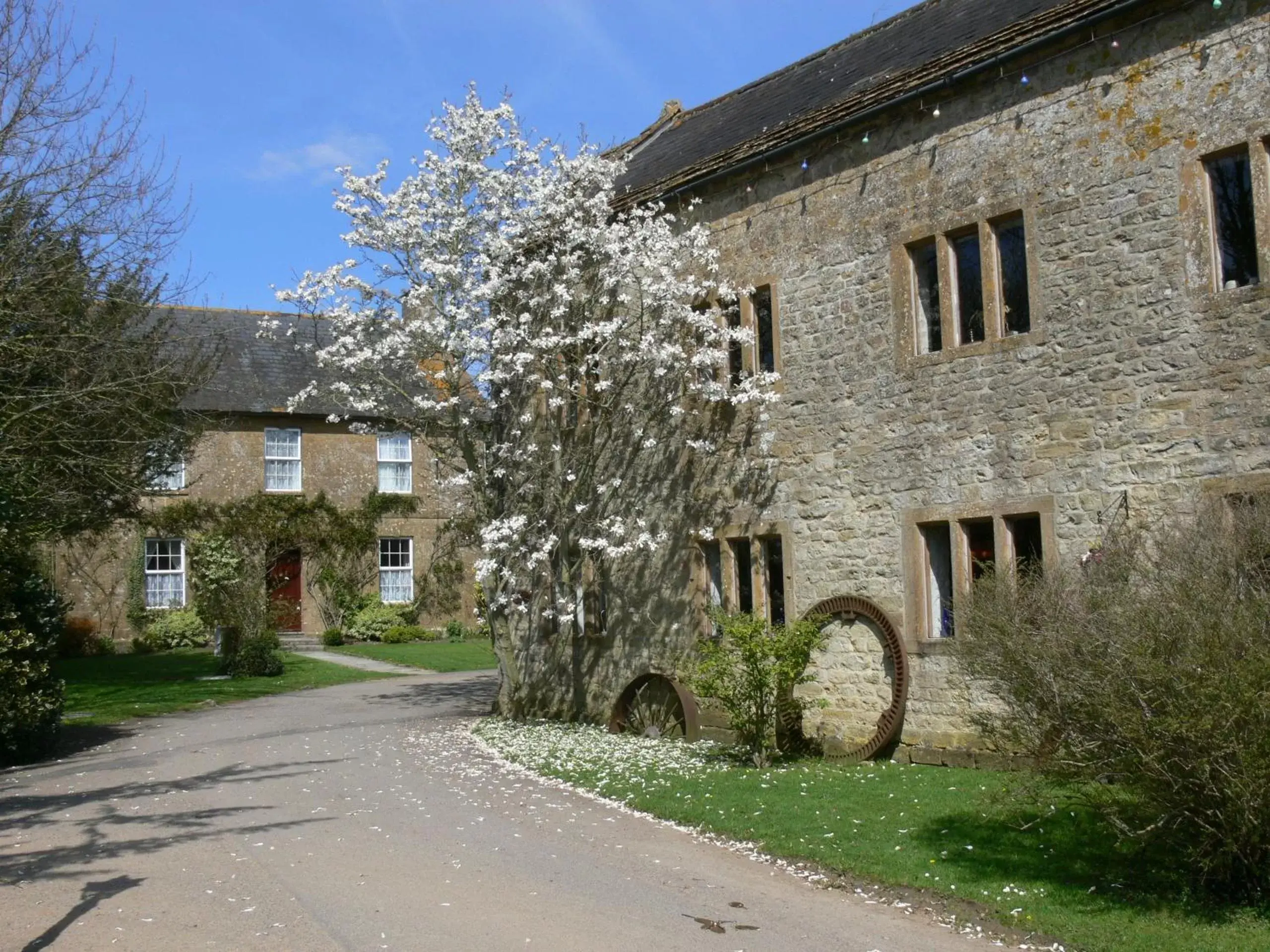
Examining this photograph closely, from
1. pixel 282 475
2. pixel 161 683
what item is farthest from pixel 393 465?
pixel 161 683

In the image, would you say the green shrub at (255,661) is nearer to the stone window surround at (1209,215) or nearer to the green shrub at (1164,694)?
the green shrub at (1164,694)

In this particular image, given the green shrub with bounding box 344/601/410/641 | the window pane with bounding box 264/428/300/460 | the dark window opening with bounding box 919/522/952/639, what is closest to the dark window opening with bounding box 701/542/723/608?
the dark window opening with bounding box 919/522/952/639

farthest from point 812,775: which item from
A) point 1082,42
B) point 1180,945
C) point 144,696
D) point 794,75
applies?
point 144,696

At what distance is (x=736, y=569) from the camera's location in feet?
47.9

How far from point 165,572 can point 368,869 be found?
24.5 meters

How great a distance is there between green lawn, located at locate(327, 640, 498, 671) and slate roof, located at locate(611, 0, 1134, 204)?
1158 centimetres

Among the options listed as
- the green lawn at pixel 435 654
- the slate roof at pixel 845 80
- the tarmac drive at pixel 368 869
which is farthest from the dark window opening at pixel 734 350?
the green lawn at pixel 435 654

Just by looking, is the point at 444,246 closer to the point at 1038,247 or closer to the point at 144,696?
the point at 1038,247

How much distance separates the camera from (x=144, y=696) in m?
20.3

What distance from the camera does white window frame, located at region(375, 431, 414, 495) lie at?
109 feet

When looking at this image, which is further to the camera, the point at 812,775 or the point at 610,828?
the point at 812,775

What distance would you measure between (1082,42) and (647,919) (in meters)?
8.71

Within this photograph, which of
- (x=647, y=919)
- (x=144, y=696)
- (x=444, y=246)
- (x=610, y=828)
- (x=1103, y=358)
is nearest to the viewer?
(x=647, y=919)

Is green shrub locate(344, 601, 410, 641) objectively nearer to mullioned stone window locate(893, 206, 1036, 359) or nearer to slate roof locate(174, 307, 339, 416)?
slate roof locate(174, 307, 339, 416)
